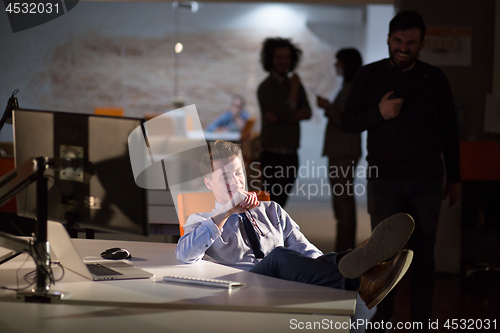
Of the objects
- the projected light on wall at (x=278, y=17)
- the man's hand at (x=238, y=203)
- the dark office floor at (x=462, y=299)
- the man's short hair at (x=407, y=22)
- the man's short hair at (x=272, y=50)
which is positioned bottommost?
the dark office floor at (x=462, y=299)

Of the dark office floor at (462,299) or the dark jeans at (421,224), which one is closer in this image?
the dark jeans at (421,224)

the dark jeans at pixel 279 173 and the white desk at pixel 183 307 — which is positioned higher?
the dark jeans at pixel 279 173

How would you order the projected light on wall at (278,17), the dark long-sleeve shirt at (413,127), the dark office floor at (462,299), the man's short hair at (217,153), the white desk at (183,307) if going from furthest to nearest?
1. the projected light on wall at (278,17)
2. the dark office floor at (462,299)
3. the dark long-sleeve shirt at (413,127)
4. the man's short hair at (217,153)
5. the white desk at (183,307)

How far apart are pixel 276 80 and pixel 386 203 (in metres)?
1.86

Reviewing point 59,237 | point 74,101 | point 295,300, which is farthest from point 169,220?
point 74,101

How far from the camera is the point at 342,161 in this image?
3775mm

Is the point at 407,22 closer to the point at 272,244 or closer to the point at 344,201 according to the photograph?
the point at 272,244

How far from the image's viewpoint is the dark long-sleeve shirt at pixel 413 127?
227cm

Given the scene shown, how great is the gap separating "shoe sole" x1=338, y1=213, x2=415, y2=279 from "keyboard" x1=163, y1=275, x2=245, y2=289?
0.97 ft

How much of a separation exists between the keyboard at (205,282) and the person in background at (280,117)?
232 cm

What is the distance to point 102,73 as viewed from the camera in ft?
21.9

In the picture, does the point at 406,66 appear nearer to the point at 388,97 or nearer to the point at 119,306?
the point at 388,97

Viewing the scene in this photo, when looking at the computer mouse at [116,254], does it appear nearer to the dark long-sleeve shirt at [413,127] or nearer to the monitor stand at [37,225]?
the monitor stand at [37,225]

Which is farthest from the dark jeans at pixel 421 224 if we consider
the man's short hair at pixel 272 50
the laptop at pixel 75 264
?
the man's short hair at pixel 272 50
